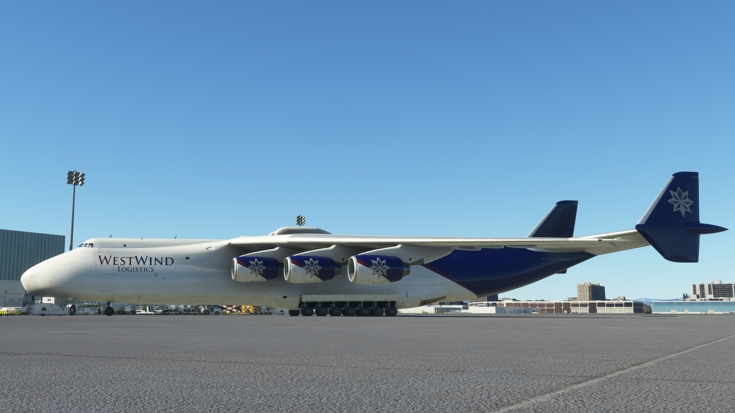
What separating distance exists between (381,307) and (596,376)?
28456 mm

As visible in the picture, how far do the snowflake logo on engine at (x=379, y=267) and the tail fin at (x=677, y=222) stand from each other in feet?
39.2

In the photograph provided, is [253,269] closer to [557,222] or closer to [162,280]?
[162,280]

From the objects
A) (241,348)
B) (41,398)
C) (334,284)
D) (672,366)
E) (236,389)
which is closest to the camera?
(41,398)

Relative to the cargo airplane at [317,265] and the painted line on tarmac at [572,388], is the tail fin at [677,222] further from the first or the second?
the painted line on tarmac at [572,388]

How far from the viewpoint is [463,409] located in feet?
13.6

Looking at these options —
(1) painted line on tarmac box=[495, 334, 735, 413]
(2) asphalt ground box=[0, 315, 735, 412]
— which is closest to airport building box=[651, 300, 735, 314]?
(2) asphalt ground box=[0, 315, 735, 412]

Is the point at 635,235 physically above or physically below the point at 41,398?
above

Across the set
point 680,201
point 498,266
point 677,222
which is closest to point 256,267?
point 498,266

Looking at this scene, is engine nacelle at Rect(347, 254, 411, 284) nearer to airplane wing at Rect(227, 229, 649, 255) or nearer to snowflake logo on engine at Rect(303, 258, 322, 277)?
airplane wing at Rect(227, 229, 649, 255)

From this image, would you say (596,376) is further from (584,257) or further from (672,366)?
(584,257)

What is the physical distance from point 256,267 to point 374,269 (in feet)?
18.1

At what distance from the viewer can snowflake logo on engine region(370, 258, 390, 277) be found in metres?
29.3

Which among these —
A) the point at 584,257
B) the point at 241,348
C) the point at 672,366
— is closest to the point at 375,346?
the point at 241,348

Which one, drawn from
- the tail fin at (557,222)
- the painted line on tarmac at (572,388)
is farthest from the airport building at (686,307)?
the painted line on tarmac at (572,388)
